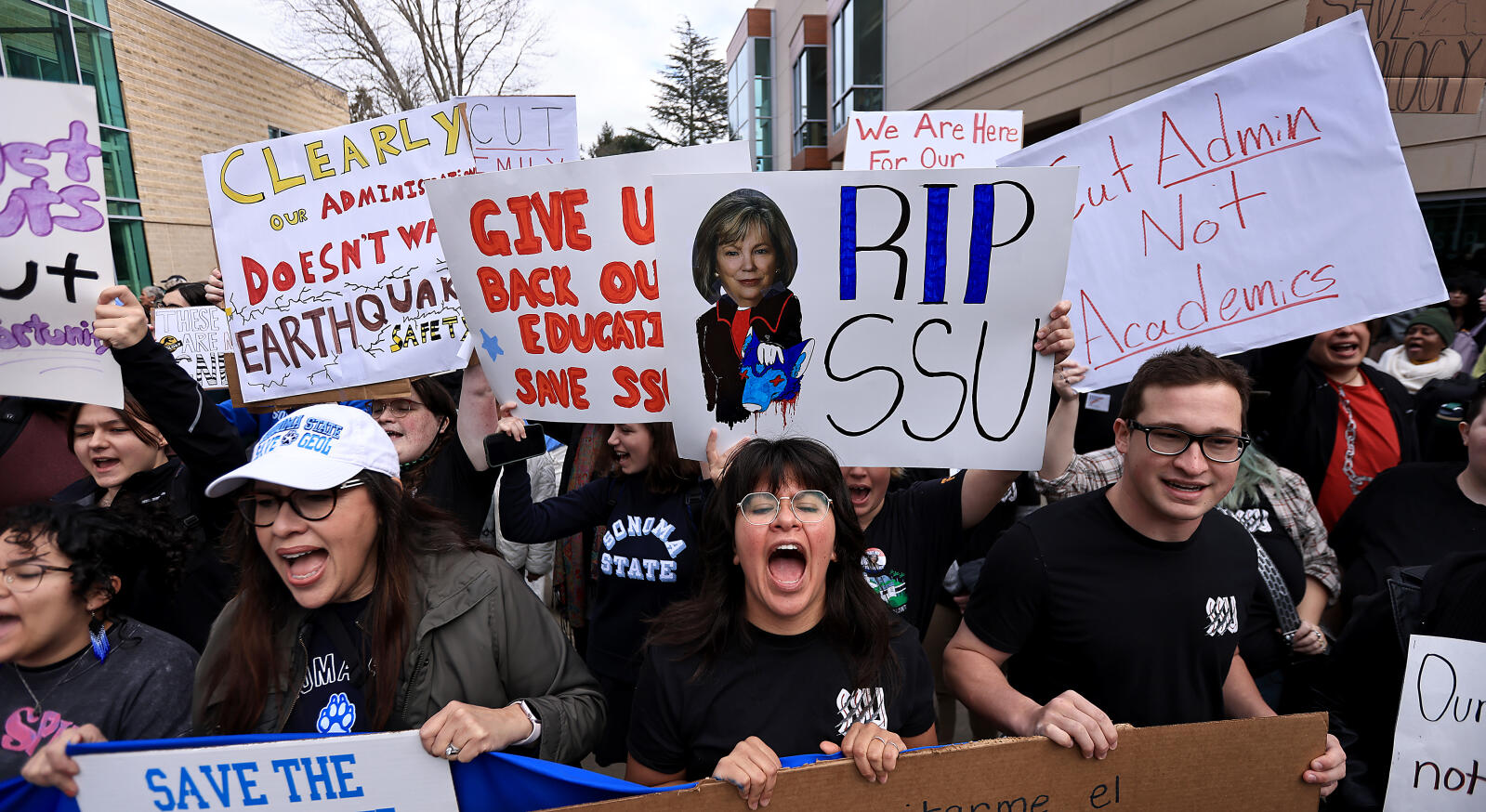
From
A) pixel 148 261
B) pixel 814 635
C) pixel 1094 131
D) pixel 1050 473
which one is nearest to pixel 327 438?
pixel 814 635

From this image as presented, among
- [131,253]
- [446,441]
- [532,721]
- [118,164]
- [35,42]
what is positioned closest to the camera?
[532,721]

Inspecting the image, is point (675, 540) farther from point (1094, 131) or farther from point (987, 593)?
point (1094, 131)

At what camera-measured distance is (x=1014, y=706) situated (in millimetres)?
1707

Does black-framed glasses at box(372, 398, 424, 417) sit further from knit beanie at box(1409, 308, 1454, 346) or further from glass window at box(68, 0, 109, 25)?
glass window at box(68, 0, 109, 25)

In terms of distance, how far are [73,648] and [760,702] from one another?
1.61 meters

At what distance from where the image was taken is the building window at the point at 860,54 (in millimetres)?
18078

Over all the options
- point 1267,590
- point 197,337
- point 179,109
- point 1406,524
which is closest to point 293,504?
point 1267,590

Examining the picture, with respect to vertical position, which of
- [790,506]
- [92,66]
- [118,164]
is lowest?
[790,506]

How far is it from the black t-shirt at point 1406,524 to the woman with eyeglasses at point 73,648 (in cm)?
334

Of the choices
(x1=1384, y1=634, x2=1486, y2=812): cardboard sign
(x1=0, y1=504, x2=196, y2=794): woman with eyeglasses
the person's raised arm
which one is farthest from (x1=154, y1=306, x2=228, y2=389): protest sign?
(x1=1384, y1=634, x2=1486, y2=812): cardboard sign

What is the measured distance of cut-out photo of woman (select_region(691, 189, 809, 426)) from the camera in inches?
80.6

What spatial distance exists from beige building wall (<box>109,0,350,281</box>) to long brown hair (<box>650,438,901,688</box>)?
17.8 m

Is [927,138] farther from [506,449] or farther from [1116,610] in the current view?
[1116,610]

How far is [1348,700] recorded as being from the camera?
1780 millimetres
